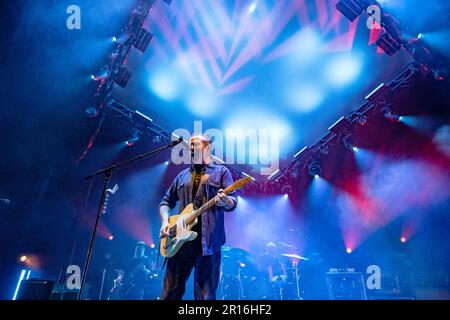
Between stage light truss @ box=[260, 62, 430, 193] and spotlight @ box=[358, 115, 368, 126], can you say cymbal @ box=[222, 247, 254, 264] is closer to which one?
stage light truss @ box=[260, 62, 430, 193]

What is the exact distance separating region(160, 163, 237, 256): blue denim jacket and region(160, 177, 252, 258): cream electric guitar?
7 centimetres

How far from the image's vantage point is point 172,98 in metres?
7.78

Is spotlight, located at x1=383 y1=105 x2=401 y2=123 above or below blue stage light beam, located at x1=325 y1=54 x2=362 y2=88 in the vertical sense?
below

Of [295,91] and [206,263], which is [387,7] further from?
[206,263]

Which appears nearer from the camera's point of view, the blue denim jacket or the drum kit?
the blue denim jacket

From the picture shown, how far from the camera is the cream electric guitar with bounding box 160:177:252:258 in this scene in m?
2.44

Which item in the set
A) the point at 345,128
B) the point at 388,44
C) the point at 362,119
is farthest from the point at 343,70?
the point at 345,128

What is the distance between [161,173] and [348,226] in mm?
7572

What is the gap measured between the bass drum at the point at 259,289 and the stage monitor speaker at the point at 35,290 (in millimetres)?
4494

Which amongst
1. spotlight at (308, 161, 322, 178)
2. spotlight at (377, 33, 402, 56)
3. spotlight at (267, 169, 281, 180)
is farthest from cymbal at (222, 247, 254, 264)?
spotlight at (377, 33, 402, 56)

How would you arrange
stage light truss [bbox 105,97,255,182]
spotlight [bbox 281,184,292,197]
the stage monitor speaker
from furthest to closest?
Answer: 1. spotlight [bbox 281,184,292,197]
2. stage light truss [bbox 105,97,255,182]
3. the stage monitor speaker

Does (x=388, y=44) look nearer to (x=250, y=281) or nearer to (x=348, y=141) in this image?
(x=348, y=141)

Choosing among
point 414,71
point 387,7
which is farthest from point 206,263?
point 414,71

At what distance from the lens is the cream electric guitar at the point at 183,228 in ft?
7.99
